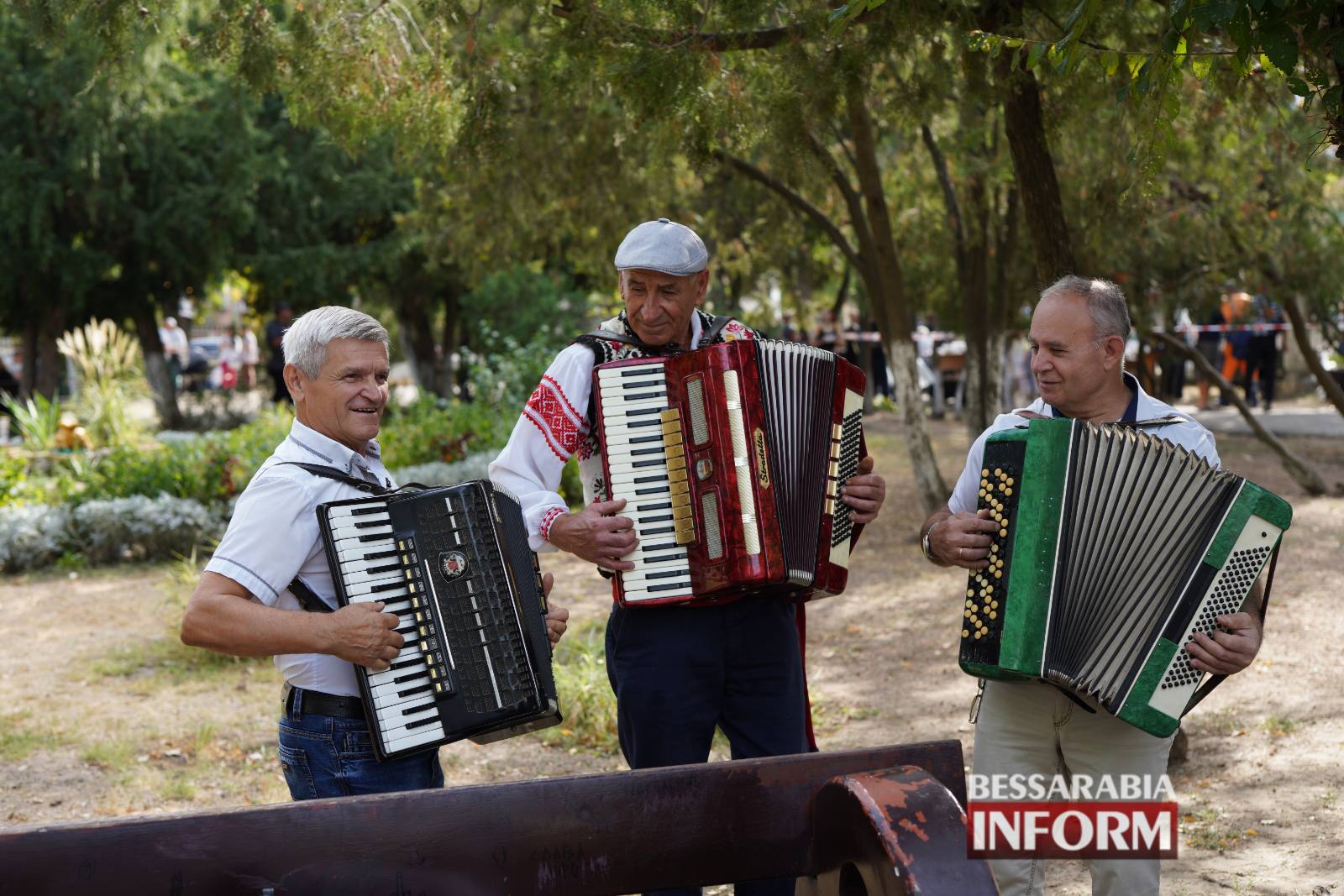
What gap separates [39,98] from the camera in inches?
770

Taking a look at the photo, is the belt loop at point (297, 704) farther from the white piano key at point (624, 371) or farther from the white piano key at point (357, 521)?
the white piano key at point (624, 371)

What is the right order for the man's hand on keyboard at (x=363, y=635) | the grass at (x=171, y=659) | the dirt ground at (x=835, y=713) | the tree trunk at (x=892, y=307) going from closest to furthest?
the man's hand on keyboard at (x=363, y=635)
the dirt ground at (x=835, y=713)
the grass at (x=171, y=659)
the tree trunk at (x=892, y=307)

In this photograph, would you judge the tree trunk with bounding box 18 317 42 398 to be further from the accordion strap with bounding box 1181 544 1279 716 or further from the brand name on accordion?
the accordion strap with bounding box 1181 544 1279 716

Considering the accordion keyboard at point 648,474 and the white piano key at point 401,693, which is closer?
the white piano key at point 401,693

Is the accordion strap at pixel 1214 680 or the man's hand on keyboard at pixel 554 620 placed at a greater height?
the man's hand on keyboard at pixel 554 620

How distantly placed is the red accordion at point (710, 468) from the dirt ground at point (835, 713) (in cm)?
207

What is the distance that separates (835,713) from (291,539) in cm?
443

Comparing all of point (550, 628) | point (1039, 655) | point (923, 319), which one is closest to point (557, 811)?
point (550, 628)

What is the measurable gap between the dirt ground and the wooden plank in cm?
227

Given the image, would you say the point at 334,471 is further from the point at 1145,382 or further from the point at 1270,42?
the point at 1145,382

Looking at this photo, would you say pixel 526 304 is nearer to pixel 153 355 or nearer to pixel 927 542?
pixel 153 355

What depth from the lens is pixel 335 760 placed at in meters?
2.98

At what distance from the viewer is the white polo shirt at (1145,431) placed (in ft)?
11.1

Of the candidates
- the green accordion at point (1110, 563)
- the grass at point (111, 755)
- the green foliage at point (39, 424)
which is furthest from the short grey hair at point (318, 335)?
the green foliage at point (39, 424)
